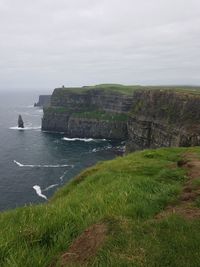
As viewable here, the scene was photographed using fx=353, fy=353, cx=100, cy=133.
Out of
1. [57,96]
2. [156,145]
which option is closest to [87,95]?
[57,96]

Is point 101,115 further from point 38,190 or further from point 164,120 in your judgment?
point 38,190

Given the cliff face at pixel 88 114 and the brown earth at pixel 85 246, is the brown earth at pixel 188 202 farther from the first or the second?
the cliff face at pixel 88 114

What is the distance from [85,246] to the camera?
8602 mm

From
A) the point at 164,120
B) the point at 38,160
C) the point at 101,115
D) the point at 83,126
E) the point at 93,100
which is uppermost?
the point at 164,120

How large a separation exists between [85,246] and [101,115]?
141 metres

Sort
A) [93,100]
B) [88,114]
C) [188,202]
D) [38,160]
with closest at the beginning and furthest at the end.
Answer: [188,202], [38,160], [88,114], [93,100]

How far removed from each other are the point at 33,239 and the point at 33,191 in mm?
57051

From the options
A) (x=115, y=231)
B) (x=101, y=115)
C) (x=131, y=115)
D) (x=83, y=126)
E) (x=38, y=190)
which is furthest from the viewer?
(x=101, y=115)

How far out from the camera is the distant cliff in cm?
7812

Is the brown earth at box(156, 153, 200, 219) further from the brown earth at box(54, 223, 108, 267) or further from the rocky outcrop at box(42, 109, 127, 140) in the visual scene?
the rocky outcrop at box(42, 109, 127, 140)

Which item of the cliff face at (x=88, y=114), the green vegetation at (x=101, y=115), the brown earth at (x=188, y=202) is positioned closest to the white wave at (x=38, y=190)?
the brown earth at (x=188, y=202)

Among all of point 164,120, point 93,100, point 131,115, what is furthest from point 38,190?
point 93,100

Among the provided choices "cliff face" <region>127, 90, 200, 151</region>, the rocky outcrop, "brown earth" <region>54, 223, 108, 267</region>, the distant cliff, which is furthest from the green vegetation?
"brown earth" <region>54, 223, 108, 267</region>

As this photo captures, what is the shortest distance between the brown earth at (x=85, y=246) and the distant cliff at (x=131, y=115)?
58.5m
